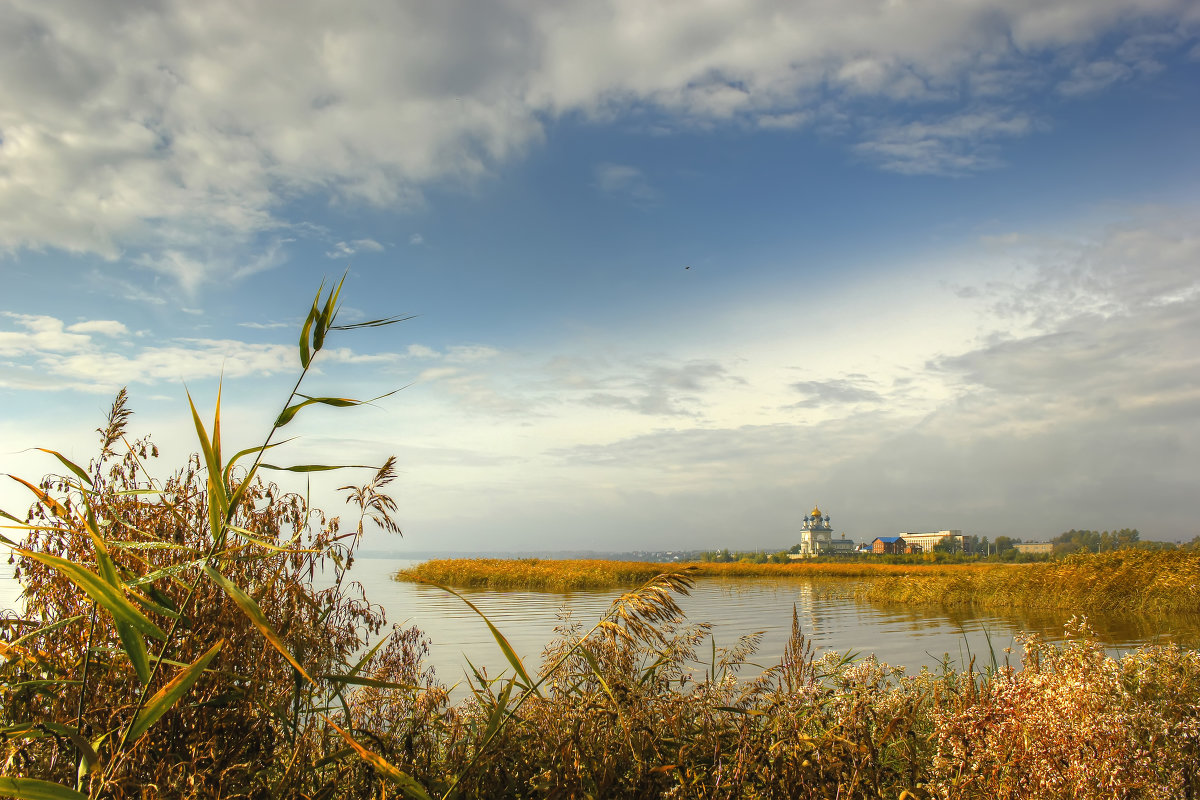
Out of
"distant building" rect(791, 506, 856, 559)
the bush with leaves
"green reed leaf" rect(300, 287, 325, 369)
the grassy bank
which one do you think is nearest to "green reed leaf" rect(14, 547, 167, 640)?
the bush with leaves

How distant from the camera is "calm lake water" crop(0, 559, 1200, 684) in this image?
1122 centimetres

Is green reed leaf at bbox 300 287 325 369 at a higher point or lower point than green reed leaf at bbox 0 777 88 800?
higher

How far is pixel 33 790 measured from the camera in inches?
50.0

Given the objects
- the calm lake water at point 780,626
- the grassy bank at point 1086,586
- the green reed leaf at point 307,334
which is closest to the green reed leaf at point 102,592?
the green reed leaf at point 307,334

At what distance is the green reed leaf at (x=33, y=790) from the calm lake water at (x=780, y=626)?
6.80 m

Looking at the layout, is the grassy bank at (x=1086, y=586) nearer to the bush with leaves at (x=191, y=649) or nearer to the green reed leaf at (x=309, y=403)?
the bush with leaves at (x=191, y=649)

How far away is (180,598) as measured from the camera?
92.4 inches

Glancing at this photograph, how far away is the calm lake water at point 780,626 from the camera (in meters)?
11.2

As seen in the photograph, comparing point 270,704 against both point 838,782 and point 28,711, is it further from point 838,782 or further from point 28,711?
point 838,782

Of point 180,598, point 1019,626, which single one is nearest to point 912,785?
point 180,598

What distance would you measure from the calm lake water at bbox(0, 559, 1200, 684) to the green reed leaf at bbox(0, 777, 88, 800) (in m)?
6.80

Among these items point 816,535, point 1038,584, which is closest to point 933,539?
point 816,535

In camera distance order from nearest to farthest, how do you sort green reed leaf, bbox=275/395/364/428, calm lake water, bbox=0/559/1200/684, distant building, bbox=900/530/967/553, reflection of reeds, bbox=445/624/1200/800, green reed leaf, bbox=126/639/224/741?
green reed leaf, bbox=126/639/224/741 → green reed leaf, bbox=275/395/364/428 → reflection of reeds, bbox=445/624/1200/800 → calm lake water, bbox=0/559/1200/684 → distant building, bbox=900/530/967/553

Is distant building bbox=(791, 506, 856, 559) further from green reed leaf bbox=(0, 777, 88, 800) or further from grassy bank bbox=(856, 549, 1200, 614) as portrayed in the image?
green reed leaf bbox=(0, 777, 88, 800)
